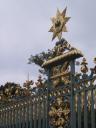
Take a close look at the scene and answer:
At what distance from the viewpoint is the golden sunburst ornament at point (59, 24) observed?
31.0 ft

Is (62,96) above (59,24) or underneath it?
underneath

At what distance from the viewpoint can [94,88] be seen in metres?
8.39

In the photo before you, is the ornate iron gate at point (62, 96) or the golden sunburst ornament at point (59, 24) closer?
the ornate iron gate at point (62, 96)

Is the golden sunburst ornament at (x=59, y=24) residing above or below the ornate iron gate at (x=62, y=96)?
above

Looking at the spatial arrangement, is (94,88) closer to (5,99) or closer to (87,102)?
(87,102)

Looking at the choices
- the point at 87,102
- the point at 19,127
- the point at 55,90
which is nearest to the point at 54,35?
the point at 55,90

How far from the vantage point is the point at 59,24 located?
9578 mm

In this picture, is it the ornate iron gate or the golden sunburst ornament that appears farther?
the golden sunburst ornament

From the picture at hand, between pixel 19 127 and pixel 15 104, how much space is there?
2.08ft

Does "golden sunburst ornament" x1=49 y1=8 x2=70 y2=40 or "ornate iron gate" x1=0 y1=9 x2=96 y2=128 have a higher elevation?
"golden sunburst ornament" x1=49 y1=8 x2=70 y2=40

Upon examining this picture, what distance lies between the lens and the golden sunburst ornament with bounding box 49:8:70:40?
9438 millimetres

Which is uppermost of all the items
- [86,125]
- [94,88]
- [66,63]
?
[66,63]

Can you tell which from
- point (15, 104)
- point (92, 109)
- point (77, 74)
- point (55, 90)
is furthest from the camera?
point (15, 104)

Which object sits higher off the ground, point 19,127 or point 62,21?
point 62,21
